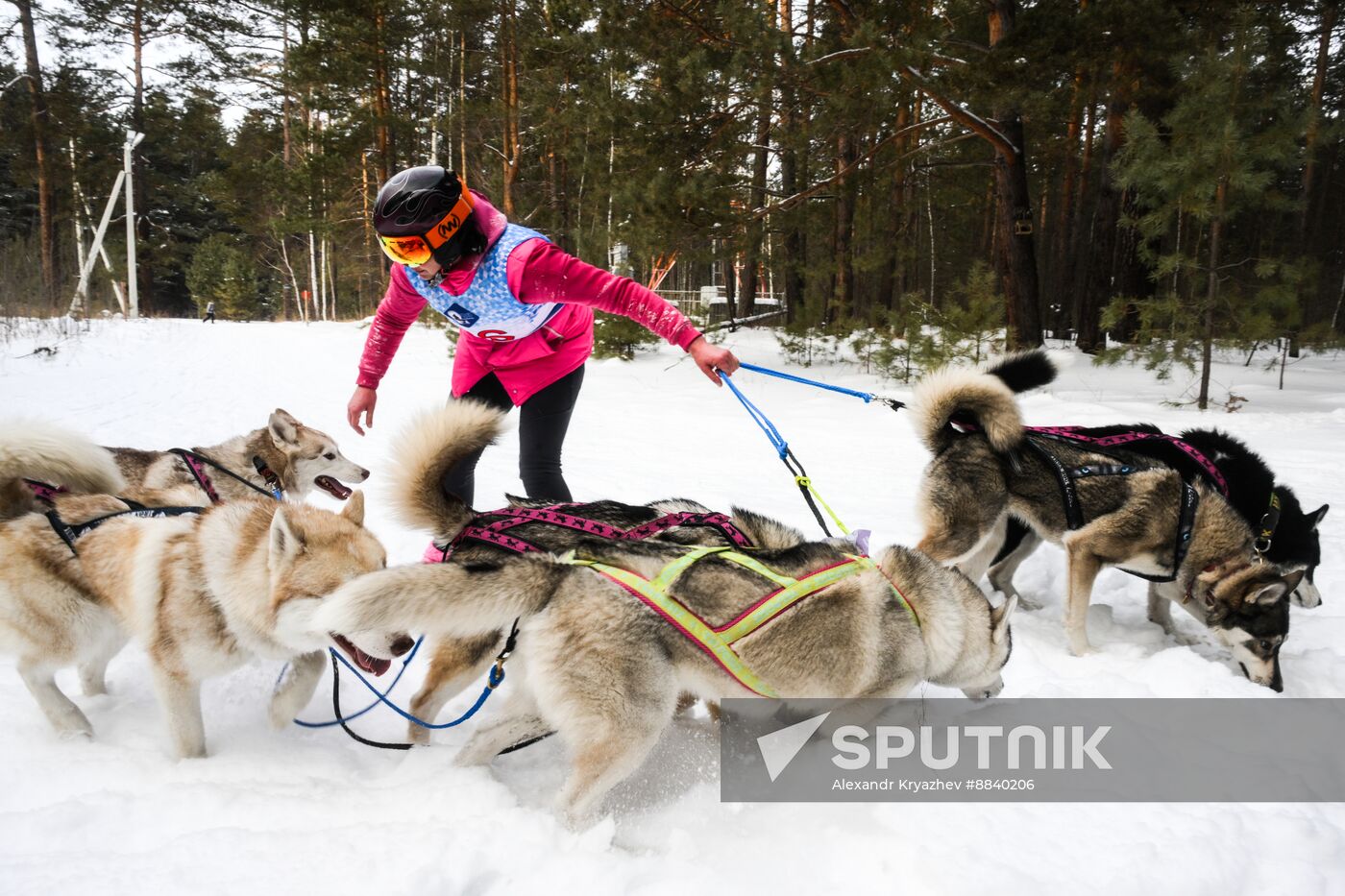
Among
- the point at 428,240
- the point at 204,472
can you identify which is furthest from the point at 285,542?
the point at 204,472

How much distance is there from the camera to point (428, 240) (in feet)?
8.39

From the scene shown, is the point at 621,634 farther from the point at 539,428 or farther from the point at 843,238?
the point at 843,238

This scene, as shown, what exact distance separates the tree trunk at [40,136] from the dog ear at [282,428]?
21083mm

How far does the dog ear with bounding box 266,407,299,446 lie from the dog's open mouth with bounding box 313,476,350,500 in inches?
12.0

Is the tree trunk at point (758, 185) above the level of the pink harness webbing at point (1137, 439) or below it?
above

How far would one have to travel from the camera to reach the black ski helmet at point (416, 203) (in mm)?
2500

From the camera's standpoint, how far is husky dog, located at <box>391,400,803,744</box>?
2111mm

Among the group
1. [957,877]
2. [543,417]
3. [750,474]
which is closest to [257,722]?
[543,417]

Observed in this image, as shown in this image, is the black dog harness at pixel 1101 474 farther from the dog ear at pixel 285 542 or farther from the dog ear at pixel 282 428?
the dog ear at pixel 282 428

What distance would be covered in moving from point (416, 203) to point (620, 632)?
179 centimetres

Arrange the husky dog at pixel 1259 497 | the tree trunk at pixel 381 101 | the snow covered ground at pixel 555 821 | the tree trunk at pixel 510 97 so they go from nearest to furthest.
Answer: the snow covered ground at pixel 555 821
the husky dog at pixel 1259 497
the tree trunk at pixel 510 97
the tree trunk at pixel 381 101

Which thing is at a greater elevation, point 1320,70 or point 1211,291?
point 1320,70

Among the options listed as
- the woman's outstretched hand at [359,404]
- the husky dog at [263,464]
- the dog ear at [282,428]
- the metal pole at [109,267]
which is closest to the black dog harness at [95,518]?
the woman's outstretched hand at [359,404]

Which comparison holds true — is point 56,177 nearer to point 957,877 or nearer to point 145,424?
point 145,424
